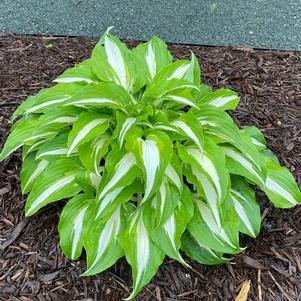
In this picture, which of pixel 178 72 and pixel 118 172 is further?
pixel 178 72

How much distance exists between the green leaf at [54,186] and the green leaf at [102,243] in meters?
0.19

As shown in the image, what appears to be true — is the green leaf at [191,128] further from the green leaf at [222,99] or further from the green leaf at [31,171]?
the green leaf at [31,171]

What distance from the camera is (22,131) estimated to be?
247 centimetres

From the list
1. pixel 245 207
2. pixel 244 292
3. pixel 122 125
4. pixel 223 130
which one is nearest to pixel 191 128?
pixel 223 130

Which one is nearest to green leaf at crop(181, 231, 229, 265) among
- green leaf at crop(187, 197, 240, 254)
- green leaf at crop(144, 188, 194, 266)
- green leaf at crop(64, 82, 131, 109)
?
green leaf at crop(187, 197, 240, 254)

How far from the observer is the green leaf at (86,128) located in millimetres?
2092

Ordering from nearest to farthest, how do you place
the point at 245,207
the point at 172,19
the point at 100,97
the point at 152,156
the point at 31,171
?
the point at 152,156
the point at 100,97
the point at 245,207
the point at 31,171
the point at 172,19

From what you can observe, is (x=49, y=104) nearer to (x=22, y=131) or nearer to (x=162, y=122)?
(x=22, y=131)

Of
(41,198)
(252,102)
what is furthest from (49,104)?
(252,102)

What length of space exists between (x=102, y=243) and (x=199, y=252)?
46 cm

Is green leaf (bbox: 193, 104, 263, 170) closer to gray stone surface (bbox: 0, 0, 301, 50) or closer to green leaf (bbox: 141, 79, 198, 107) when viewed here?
green leaf (bbox: 141, 79, 198, 107)

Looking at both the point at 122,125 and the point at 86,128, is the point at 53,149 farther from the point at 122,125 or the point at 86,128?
the point at 122,125

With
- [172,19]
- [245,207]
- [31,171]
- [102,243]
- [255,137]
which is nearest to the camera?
[102,243]

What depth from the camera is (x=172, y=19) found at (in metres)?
4.37
